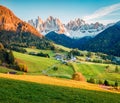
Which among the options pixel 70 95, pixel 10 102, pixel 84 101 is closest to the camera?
pixel 10 102

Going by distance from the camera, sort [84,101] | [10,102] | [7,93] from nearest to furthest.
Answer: [10,102], [7,93], [84,101]

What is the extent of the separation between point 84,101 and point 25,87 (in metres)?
9.58

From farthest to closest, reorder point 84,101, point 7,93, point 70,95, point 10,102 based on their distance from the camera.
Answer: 1. point 70,95
2. point 84,101
3. point 7,93
4. point 10,102

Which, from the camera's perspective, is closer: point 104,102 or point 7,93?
point 7,93

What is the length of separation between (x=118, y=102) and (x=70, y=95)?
24.4ft

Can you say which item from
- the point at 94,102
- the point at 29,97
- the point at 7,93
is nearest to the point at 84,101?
the point at 94,102

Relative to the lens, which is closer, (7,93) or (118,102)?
(7,93)

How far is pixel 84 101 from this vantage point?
138 ft

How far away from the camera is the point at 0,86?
42344mm

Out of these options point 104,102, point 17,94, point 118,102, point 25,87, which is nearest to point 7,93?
point 17,94

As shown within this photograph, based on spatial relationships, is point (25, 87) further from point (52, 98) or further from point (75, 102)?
point (75, 102)

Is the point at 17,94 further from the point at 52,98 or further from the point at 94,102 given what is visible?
the point at 94,102

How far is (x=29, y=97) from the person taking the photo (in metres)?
38.8

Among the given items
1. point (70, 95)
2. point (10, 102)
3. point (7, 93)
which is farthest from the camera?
point (70, 95)
